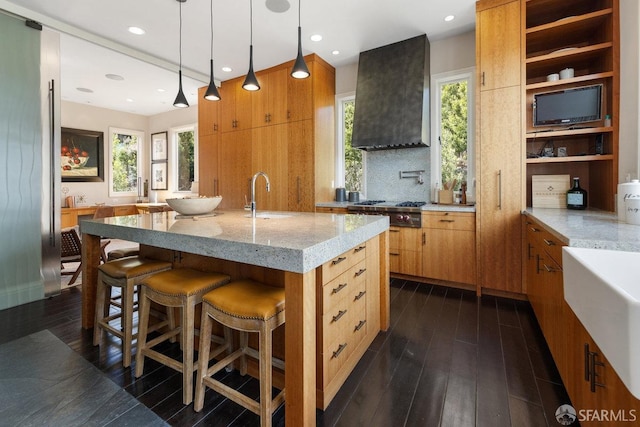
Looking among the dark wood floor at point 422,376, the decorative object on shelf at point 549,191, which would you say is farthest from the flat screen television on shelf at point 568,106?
the dark wood floor at point 422,376

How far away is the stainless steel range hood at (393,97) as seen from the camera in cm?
358

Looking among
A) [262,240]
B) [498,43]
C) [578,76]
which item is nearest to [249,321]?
[262,240]

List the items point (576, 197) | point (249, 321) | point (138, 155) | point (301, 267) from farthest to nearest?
point (138, 155) < point (576, 197) < point (249, 321) < point (301, 267)

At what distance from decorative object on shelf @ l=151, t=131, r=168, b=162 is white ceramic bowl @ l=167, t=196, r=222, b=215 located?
17.6 ft

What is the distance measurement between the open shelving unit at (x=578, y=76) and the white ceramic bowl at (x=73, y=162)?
303 inches

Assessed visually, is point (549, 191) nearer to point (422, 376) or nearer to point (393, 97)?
point (393, 97)

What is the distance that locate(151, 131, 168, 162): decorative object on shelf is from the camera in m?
6.99

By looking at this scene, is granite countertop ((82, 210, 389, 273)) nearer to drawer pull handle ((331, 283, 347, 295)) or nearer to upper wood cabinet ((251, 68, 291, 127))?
drawer pull handle ((331, 283, 347, 295))

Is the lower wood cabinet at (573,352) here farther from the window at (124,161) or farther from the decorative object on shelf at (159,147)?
the window at (124,161)

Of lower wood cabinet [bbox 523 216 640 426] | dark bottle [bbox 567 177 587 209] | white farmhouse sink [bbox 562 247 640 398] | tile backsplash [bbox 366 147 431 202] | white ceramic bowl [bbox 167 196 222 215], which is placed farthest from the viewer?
tile backsplash [bbox 366 147 431 202]

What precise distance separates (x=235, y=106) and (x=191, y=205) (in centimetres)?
296

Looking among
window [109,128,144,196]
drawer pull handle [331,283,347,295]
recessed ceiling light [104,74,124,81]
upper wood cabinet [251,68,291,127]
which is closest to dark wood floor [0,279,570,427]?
drawer pull handle [331,283,347,295]

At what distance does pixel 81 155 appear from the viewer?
20.4 ft

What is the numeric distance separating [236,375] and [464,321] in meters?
1.86
